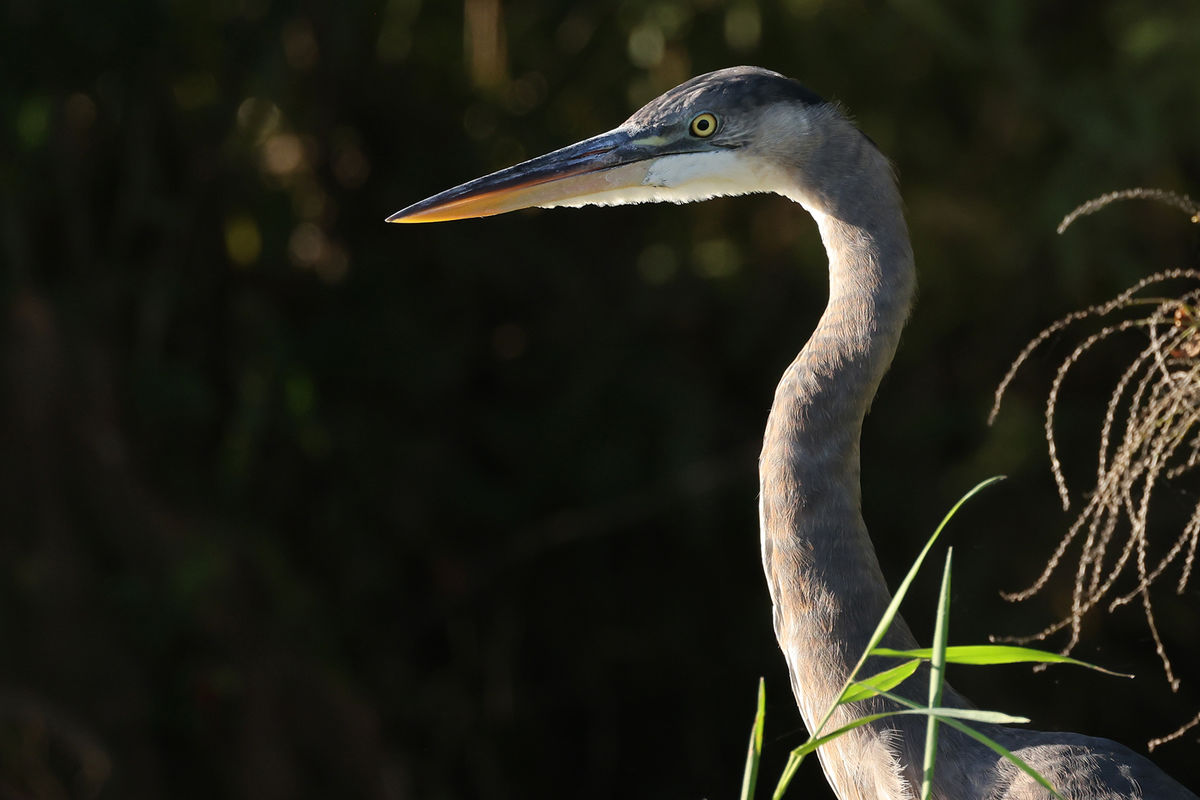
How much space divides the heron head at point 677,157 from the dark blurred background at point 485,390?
5.61ft

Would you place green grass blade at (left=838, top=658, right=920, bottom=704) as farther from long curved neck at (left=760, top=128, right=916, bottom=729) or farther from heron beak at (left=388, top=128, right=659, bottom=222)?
heron beak at (left=388, top=128, right=659, bottom=222)

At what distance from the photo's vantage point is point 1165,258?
3.55 metres

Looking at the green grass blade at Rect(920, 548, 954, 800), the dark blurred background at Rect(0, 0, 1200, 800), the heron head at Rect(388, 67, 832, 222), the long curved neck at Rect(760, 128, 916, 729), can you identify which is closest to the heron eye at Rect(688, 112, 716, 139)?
the heron head at Rect(388, 67, 832, 222)

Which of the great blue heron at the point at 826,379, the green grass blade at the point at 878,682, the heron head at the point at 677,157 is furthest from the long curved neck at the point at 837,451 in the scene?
the green grass blade at the point at 878,682

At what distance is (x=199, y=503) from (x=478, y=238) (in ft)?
3.37

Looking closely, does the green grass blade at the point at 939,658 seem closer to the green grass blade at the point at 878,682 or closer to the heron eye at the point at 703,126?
the green grass blade at the point at 878,682

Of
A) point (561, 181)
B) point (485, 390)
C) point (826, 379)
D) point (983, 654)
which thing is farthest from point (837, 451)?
point (485, 390)

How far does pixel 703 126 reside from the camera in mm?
1797

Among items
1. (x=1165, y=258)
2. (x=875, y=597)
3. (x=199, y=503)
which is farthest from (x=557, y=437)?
(x=875, y=597)

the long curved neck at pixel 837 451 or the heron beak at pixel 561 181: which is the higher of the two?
the heron beak at pixel 561 181

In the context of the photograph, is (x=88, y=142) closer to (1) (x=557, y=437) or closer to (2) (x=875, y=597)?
(1) (x=557, y=437)

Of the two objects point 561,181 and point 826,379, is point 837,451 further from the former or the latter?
point 561,181

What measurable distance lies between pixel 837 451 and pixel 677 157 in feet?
1.55

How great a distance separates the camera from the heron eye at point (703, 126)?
1.79 meters
